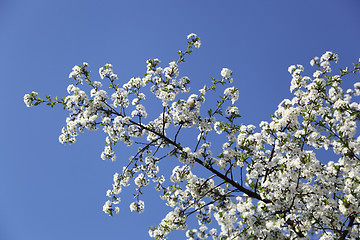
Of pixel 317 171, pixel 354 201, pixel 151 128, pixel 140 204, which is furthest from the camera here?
pixel 140 204

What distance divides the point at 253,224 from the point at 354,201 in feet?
7.34

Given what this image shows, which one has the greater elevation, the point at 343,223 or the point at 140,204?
the point at 140,204

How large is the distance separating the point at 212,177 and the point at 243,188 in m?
0.83

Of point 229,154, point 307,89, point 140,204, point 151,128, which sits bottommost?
point 140,204

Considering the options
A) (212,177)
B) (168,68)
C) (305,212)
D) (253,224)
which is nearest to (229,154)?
(212,177)

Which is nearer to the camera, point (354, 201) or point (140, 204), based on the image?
point (354, 201)

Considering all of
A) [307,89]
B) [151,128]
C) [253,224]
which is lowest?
[253,224]

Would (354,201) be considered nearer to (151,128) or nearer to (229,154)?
(229,154)

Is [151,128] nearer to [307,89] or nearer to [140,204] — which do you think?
[140,204]

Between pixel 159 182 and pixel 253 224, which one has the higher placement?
pixel 159 182

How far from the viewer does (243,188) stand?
712 centimetres

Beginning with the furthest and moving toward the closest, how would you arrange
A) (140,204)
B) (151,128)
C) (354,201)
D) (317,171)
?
(140,204) → (151,128) → (317,171) → (354,201)

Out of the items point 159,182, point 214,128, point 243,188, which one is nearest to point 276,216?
point 243,188

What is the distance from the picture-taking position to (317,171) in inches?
269
